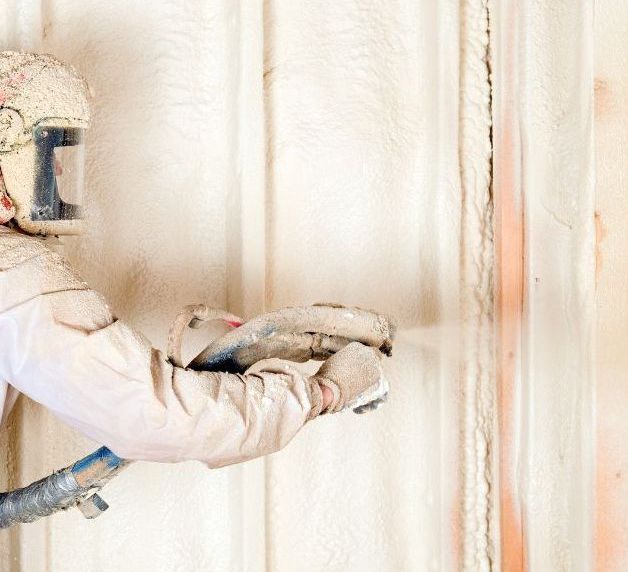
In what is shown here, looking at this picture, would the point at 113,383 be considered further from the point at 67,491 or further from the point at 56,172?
the point at 56,172

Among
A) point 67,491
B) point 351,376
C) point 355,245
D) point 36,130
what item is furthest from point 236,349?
point 355,245

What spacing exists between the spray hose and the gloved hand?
5 cm

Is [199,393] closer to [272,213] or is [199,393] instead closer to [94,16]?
[272,213]

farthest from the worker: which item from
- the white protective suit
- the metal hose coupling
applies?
the metal hose coupling

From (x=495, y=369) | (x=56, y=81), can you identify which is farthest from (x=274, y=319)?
(x=495, y=369)

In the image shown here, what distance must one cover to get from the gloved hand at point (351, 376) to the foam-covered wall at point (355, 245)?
0.52m

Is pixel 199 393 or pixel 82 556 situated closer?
pixel 199 393

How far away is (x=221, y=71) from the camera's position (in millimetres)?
1930

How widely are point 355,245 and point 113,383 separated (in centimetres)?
89

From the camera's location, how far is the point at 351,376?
1378 mm

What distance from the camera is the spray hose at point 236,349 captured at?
54.3 inches

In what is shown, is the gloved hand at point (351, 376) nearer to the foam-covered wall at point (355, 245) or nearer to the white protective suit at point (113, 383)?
the white protective suit at point (113, 383)

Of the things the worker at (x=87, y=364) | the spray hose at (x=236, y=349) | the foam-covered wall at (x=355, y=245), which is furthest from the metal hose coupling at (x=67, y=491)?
the foam-covered wall at (x=355, y=245)

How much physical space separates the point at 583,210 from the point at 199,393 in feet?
3.32
